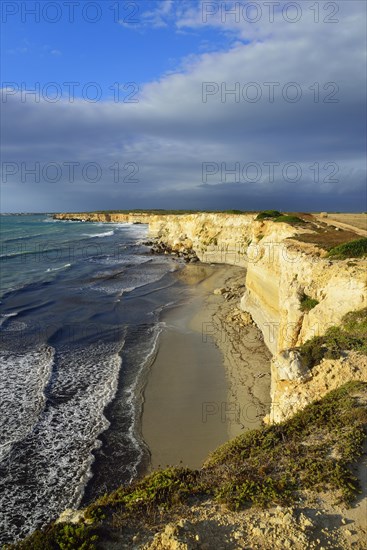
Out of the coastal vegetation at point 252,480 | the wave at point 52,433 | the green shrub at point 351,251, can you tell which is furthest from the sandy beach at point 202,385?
the green shrub at point 351,251

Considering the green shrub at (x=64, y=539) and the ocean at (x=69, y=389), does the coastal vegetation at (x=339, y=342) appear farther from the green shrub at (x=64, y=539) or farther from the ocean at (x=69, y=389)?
the green shrub at (x=64, y=539)

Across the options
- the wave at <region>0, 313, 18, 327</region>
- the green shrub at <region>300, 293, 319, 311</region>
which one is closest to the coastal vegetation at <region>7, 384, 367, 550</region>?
the green shrub at <region>300, 293, 319, 311</region>

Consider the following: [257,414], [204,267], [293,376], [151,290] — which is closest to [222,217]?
[204,267]

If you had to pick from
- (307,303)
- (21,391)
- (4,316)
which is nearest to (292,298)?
(307,303)

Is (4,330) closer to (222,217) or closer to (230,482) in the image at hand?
(230,482)

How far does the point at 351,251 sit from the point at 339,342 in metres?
5.89

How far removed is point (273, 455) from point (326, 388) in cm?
289

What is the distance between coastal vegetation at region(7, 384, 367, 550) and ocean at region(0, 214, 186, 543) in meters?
4.66

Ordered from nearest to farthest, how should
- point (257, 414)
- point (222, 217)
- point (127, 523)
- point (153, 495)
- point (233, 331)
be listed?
point (127, 523) < point (153, 495) < point (257, 414) < point (233, 331) < point (222, 217)

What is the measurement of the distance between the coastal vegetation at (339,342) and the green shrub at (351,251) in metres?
3.58

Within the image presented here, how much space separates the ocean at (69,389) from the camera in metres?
10.4

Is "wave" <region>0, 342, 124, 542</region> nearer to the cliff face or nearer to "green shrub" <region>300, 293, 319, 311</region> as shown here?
the cliff face

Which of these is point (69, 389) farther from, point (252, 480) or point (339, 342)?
point (252, 480)

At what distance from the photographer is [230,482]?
6320 millimetres
